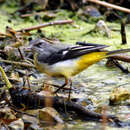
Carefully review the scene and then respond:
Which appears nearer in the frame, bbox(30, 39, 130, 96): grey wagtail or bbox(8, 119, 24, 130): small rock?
bbox(8, 119, 24, 130): small rock

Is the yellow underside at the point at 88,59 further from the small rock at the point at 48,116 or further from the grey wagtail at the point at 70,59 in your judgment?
the small rock at the point at 48,116

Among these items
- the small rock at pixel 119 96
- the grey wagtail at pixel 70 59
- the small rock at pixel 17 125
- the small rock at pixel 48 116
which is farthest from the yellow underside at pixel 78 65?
the small rock at pixel 17 125

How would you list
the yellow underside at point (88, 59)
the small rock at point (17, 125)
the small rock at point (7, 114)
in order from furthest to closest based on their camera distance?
1. the yellow underside at point (88, 59)
2. the small rock at point (7, 114)
3. the small rock at point (17, 125)

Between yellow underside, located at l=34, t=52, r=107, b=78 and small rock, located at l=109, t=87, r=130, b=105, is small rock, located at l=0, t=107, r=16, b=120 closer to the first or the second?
yellow underside, located at l=34, t=52, r=107, b=78

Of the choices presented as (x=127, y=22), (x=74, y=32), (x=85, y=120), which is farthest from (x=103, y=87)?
(x=127, y=22)

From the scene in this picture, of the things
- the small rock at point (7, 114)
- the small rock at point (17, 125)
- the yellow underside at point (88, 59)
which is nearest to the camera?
the small rock at point (17, 125)

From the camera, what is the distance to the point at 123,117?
4059 mm

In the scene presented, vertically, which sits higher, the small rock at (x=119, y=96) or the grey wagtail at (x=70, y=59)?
the grey wagtail at (x=70, y=59)

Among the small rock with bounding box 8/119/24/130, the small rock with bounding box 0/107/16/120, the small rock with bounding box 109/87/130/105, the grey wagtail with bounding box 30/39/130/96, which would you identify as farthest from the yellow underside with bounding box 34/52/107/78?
the small rock with bounding box 8/119/24/130

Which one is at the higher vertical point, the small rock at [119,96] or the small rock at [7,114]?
the small rock at [7,114]

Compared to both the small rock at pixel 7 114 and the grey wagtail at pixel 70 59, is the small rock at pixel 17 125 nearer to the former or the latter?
the small rock at pixel 7 114

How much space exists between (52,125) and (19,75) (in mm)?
1880

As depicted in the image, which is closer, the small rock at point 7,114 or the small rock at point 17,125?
the small rock at point 17,125

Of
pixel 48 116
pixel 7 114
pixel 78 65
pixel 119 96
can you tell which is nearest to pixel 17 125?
pixel 7 114
